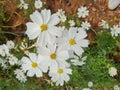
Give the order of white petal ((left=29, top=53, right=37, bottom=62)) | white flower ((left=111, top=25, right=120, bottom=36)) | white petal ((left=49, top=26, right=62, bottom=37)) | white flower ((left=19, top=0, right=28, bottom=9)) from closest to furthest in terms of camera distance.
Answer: white petal ((left=49, top=26, right=62, bottom=37)) < white petal ((left=29, top=53, right=37, bottom=62)) < white flower ((left=111, top=25, right=120, bottom=36)) < white flower ((left=19, top=0, right=28, bottom=9))

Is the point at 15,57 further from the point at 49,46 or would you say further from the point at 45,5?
the point at 49,46

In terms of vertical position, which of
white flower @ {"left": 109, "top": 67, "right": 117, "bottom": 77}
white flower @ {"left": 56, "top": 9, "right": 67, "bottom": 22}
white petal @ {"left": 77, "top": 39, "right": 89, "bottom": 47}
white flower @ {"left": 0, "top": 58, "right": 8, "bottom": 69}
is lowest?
white petal @ {"left": 77, "top": 39, "right": 89, "bottom": 47}

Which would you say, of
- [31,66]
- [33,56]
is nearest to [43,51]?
[33,56]

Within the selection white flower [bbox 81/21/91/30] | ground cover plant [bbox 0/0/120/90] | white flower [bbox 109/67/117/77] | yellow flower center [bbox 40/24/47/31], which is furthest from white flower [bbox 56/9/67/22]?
yellow flower center [bbox 40/24/47/31]

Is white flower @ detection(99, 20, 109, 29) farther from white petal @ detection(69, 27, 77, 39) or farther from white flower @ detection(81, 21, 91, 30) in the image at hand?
white petal @ detection(69, 27, 77, 39)

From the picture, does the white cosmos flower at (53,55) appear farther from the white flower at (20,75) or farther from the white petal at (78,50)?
the white flower at (20,75)

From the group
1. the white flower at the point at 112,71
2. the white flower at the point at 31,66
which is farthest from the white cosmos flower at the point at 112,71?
the white flower at the point at 31,66
